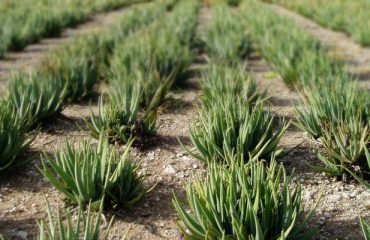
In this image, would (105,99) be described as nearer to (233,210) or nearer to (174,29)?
(233,210)

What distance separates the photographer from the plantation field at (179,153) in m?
2.61

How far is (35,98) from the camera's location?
4395 mm

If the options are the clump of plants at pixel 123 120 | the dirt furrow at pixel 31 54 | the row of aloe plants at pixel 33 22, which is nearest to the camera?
the clump of plants at pixel 123 120

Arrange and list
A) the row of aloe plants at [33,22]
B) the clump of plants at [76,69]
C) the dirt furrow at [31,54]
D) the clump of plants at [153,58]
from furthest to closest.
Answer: the row of aloe plants at [33,22] < the dirt furrow at [31,54] < the clump of plants at [153,58] < the clump of plants at [76,69]

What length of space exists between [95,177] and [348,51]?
6.99 meters

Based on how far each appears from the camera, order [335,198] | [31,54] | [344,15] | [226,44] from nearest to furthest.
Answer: [335,198], [226,44], [31,54], [344,15]

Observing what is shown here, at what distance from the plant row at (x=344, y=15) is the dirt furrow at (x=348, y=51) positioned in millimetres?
154

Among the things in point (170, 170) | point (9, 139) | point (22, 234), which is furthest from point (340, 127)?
point (9, 139)

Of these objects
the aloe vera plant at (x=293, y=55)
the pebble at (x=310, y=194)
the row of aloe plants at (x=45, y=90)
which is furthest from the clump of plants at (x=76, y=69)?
the pebble at (x=310, y=194)

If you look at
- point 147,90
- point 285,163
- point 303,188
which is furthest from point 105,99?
point 303,188

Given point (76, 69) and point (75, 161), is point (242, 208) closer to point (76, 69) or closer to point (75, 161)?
point (75, 161)

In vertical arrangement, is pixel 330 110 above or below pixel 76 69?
below

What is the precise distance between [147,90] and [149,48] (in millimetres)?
1713

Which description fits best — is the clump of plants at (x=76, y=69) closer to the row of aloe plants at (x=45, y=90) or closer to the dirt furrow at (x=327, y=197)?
the row of aloe plants at (x=45, y=90)
